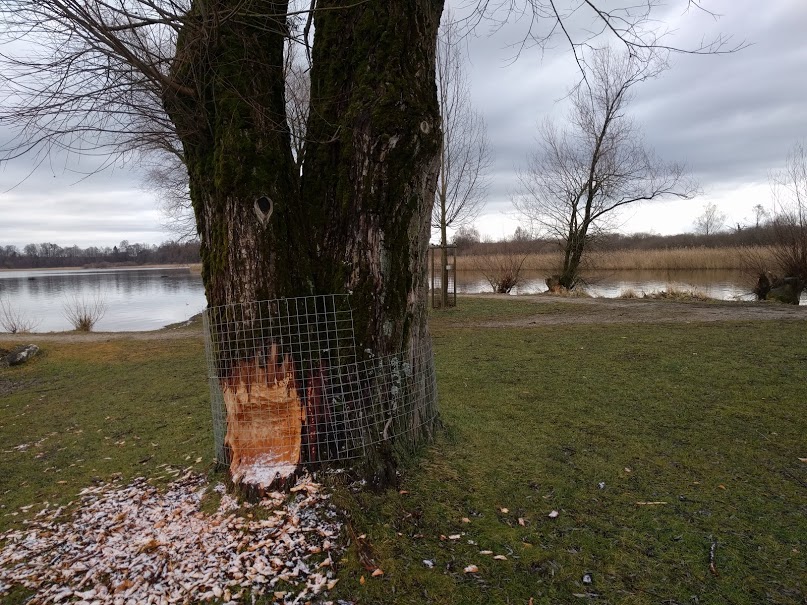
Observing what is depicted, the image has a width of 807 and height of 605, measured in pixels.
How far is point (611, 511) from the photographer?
2.68 metres

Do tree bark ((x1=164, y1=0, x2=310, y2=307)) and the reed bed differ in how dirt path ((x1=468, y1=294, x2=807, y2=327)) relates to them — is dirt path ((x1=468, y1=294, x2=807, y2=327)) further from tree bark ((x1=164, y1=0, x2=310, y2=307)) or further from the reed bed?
tree bark ((x1=164, y1=0, x2=310, y2=307))

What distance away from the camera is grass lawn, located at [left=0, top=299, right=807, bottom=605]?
2172 mm

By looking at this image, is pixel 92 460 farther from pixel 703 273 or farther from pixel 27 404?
pixel 703 273

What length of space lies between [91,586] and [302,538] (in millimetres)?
914

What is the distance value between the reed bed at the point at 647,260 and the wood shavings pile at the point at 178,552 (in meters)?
20.7

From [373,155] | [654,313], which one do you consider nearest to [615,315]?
[654,313]

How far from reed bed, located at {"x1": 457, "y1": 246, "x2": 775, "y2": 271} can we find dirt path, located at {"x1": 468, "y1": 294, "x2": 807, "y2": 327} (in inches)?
323

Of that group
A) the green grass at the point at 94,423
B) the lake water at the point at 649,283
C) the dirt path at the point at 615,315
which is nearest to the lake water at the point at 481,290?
the lake water at the point at 649,283

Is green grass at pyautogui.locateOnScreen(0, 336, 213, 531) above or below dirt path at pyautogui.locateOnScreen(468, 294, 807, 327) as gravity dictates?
below

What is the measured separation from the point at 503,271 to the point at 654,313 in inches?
393

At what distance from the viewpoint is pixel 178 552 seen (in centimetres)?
232

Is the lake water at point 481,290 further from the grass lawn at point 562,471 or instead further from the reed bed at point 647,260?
the grass lawn at point 562,471

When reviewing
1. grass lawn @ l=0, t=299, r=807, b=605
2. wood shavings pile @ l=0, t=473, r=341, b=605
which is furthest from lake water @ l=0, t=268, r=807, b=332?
wood shavings pile @ l=0, t=473, r=341, b=605

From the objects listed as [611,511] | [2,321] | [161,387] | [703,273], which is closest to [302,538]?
[611,511]
